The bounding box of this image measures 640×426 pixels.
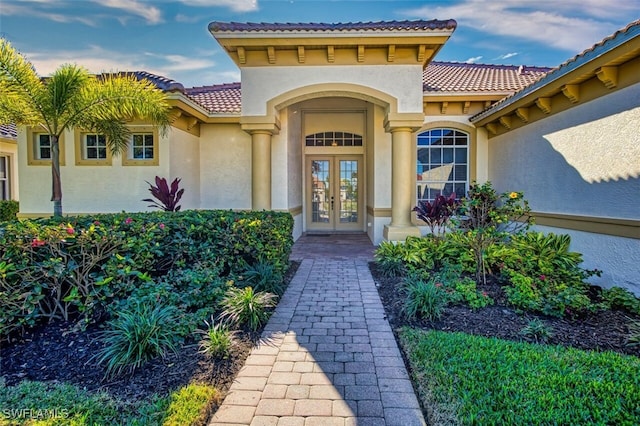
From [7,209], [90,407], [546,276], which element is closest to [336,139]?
[546,276]

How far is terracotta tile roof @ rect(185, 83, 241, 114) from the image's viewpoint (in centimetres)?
1034

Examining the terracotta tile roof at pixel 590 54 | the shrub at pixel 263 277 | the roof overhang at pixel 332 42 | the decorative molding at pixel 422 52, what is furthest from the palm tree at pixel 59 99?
the terracotta tile roof at pixel 590 54

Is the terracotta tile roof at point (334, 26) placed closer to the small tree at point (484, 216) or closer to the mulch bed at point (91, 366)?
the small tree at point (484, 216)

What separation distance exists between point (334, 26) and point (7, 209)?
12.4m

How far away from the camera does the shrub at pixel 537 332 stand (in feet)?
12.6

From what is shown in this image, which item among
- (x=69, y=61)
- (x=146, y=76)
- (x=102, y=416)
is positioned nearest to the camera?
(x=102, y=416)

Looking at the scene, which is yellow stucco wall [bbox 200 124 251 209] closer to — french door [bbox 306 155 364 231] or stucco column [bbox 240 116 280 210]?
stucco column [bbox 240 116 280 210]

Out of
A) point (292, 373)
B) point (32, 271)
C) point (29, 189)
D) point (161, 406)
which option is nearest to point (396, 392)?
point (292, 373)

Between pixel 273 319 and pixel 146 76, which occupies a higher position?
pixel 146 76

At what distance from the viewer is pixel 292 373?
3156 mm

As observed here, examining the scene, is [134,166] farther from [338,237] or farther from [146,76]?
[338,237]

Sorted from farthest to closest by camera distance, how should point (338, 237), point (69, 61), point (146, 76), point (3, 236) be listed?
point (338, 237), point (146, 76), point (69, 61), point (3, 236)

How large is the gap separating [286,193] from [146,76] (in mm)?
4834

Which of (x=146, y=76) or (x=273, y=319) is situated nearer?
(x=273, y=319)
